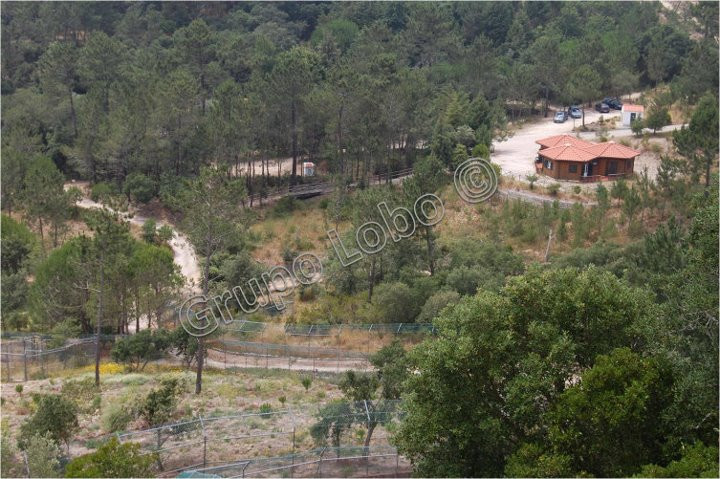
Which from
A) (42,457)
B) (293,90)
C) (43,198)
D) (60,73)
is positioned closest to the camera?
(42,457)

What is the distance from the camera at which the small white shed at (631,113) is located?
→ 62094 mm

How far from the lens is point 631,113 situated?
6241cm

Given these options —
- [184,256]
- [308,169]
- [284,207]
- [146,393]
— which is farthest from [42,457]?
[308,169]

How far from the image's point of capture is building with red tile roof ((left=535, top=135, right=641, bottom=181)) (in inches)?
1970

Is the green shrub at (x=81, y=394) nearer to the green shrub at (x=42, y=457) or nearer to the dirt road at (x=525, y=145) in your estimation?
the green shrub at (x=42, y=457)

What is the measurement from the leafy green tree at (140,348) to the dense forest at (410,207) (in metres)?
0.13

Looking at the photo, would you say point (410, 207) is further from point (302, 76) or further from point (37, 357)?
point (302, 76)

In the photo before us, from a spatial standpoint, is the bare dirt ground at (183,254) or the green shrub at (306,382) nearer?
the green shrub at (306,382)

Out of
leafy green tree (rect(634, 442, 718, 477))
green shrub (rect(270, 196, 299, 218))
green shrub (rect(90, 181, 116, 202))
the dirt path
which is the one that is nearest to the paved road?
green shrub (rect(270, 196, 299, 218))

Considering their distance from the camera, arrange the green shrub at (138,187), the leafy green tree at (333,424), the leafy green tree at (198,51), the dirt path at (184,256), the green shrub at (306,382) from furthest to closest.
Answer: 1. the leafy green tree at (198,51)
2. the green shrub at (138,187)
3. the dirt path at (184,256)
4. the green shrub at (306,382)
5. the leafy green tree at (333,424)

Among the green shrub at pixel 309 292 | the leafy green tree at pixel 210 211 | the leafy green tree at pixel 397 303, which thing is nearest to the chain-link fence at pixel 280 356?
the leafy green tree at pixel 397 303

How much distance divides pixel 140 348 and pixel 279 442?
10991mm

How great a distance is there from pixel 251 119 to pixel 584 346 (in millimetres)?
39976

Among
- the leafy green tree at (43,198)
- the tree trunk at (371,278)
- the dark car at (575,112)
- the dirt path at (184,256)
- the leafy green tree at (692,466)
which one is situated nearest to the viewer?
the leafy green tree at (692,466)
